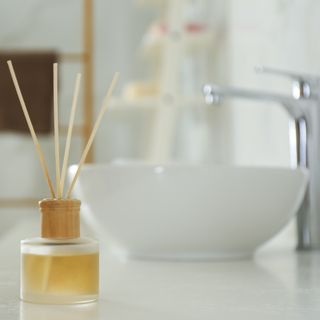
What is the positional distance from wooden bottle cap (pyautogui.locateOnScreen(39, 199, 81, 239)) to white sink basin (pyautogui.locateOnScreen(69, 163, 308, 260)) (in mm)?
290

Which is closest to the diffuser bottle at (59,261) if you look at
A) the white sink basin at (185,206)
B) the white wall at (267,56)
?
the white sink basin at (185,206)

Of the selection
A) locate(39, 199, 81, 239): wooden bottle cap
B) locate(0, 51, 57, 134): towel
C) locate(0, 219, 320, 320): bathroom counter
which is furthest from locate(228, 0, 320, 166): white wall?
locate(0, 51, 57, 134): towel

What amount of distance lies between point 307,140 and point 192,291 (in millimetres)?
476

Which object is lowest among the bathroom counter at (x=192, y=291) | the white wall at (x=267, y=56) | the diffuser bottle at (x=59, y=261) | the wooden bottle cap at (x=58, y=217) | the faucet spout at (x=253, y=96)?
the bathroom counter at (x=192, y=291)

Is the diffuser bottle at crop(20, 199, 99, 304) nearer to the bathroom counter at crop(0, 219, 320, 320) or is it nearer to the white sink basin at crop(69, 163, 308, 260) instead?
the bathroom counter at crop(0, 219, 320, 320)

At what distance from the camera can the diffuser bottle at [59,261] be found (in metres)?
0.52

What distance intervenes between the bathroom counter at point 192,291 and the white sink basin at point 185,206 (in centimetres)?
3

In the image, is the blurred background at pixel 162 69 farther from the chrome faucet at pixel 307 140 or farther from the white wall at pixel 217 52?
the chrome faucet at pixel 307 140

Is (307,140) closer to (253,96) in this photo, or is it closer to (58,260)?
(253,96)

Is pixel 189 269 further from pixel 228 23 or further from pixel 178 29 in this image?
pixel 178 29

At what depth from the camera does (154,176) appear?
0.82 m

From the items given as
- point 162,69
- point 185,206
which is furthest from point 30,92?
point 185,206

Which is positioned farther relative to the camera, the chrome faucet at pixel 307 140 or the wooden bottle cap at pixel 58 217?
the chrome faucet at pixel 307 140

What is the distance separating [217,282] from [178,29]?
1792 millimetres
